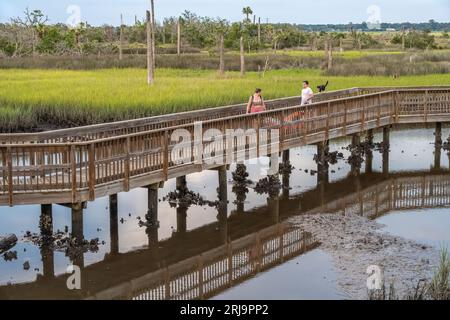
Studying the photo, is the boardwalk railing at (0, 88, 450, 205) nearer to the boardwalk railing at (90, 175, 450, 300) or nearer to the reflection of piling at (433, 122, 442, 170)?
the boardwalk railing at (90, 175, 450, 300)

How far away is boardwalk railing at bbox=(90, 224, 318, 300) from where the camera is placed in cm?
1350

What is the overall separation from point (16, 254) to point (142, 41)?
311ft

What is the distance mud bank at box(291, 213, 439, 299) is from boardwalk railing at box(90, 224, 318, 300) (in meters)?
0.61

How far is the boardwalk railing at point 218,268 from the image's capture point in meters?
13.5

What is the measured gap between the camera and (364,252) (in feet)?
50.6

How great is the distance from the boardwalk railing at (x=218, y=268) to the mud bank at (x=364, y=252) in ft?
2.01

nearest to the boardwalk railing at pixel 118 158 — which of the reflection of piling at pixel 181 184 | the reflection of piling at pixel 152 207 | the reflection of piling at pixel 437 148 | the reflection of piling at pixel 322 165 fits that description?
the reflection of piling at pixel 152 207

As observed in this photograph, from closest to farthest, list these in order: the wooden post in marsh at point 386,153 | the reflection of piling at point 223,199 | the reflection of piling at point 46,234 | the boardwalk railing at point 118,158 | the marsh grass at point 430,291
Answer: the marsh grass at point 430,291, the boardwalk railing at point 118,158, the reflection of piling at point 46,234, the reflection of piling at point 223,199, the wooden post in marsh at point 386,153

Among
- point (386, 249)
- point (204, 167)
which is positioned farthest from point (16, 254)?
point (386, 249)

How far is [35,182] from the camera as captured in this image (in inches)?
616

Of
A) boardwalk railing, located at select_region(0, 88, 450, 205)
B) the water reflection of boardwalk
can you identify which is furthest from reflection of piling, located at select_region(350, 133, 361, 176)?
the water reflection of boardwalk

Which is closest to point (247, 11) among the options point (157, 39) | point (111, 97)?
point (157, 39)

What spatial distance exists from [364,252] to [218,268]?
2938 mm

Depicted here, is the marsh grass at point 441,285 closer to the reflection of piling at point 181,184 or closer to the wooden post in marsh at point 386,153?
the reflection of piling at point 181,184
